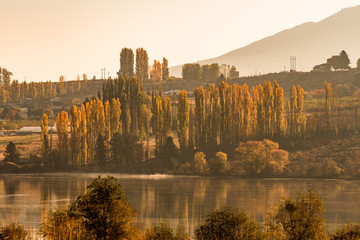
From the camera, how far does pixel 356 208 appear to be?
41500 millimetres

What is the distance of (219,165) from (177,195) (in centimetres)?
1775

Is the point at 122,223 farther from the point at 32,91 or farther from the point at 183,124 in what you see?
the point at 32,91

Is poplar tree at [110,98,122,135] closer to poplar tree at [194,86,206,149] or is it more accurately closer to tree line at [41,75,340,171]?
tree line at [41,75,340,171]

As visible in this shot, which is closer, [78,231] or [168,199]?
[78,231]

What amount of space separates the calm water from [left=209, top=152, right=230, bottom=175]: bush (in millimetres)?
3186

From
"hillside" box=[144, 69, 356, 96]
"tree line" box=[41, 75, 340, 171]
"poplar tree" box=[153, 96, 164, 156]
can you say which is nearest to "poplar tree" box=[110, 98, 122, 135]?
"tree line" box=[41, 75, 340, 171]

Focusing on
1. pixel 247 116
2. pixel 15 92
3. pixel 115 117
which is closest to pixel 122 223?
pixel 247 116

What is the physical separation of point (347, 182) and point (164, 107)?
27.6m

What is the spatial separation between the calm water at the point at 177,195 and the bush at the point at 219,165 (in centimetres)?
319

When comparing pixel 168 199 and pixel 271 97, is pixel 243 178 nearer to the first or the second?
pixel 271 97

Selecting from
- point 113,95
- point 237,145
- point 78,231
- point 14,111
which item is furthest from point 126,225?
point 14,111

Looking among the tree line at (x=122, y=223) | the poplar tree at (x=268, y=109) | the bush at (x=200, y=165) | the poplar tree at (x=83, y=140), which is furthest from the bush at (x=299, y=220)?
the poplar tree at (x=83, y=140)

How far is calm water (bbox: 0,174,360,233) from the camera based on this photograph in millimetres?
37472

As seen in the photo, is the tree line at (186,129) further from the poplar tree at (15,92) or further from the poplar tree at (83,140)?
the poplar tree at (15,92)
